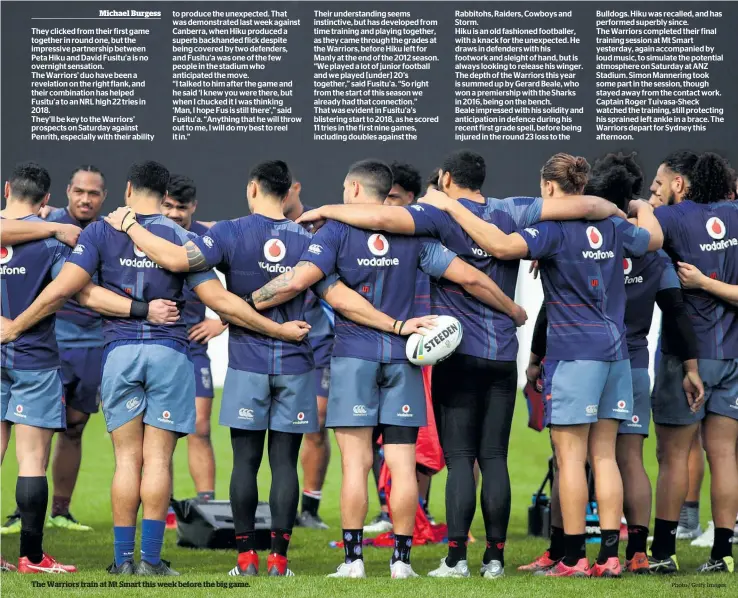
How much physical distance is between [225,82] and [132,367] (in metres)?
3.11

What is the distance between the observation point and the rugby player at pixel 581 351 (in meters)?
5.73

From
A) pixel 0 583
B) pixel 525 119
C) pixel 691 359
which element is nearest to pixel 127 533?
pixel 0 583

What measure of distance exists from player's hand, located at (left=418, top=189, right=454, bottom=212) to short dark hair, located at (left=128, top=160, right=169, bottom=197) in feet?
4.32

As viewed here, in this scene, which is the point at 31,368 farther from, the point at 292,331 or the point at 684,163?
the point at 684,163

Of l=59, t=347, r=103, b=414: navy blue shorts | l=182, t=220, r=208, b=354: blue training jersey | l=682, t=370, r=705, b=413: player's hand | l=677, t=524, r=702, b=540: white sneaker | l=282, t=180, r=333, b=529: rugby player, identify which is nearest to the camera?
l=682, t=370, r=705, b=413: player's hand

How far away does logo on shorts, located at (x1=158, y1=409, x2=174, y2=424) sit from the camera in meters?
5.72

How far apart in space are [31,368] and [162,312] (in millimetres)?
801

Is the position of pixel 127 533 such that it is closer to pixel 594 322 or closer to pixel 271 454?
pixel 271 454

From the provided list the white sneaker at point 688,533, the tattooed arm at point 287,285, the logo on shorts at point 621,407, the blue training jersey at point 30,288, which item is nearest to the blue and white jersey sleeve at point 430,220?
the tattooed arm at point 287,285

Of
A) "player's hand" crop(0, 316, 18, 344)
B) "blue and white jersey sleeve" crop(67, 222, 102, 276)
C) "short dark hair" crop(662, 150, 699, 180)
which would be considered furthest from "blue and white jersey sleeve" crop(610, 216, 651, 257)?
"player's hand" crop(0, 316, 18, 344)

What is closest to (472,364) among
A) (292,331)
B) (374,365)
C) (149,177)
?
(374,365)

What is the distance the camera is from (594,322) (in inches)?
229

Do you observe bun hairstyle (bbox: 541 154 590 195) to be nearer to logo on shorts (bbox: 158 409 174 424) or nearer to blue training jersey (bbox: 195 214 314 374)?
blue training jersey (bbox: 195 214 314 374)

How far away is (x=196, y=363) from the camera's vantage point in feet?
25.4
